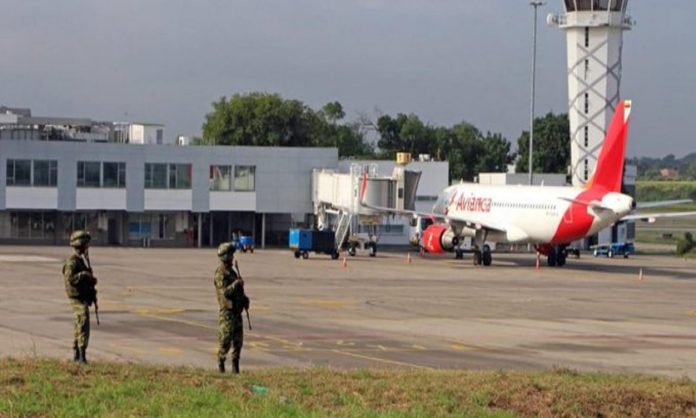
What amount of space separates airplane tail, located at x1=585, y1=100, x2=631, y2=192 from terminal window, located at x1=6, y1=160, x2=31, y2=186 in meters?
36.4

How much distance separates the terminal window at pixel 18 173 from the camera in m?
78.4

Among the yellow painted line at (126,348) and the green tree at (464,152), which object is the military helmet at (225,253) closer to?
the yellow painted line at (126,348)

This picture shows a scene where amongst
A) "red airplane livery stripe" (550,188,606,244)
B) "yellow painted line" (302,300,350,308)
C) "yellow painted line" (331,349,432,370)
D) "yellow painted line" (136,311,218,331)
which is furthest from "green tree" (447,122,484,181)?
"yellow painted line" (331,349,432,370)

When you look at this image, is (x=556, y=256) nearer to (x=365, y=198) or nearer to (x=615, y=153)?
(x=615, y=153)

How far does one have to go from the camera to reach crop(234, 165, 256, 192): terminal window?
269 feet

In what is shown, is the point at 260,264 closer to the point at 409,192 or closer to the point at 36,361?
the point at 409,192

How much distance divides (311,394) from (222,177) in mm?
65802

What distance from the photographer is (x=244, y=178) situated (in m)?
81.9

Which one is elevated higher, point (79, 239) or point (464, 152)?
point (464, 152)

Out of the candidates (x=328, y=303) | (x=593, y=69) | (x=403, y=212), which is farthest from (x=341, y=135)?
(x=328, y=303)

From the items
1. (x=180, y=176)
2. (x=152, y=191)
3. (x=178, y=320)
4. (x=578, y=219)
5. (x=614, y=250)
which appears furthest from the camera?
(x=614, y=250)

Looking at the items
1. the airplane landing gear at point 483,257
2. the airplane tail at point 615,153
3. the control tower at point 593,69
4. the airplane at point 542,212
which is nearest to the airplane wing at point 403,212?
the airplane at point 542,212

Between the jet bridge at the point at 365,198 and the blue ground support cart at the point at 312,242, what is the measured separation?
3.32 meters

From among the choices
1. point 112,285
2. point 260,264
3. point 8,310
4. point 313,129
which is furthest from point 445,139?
point 8,310
